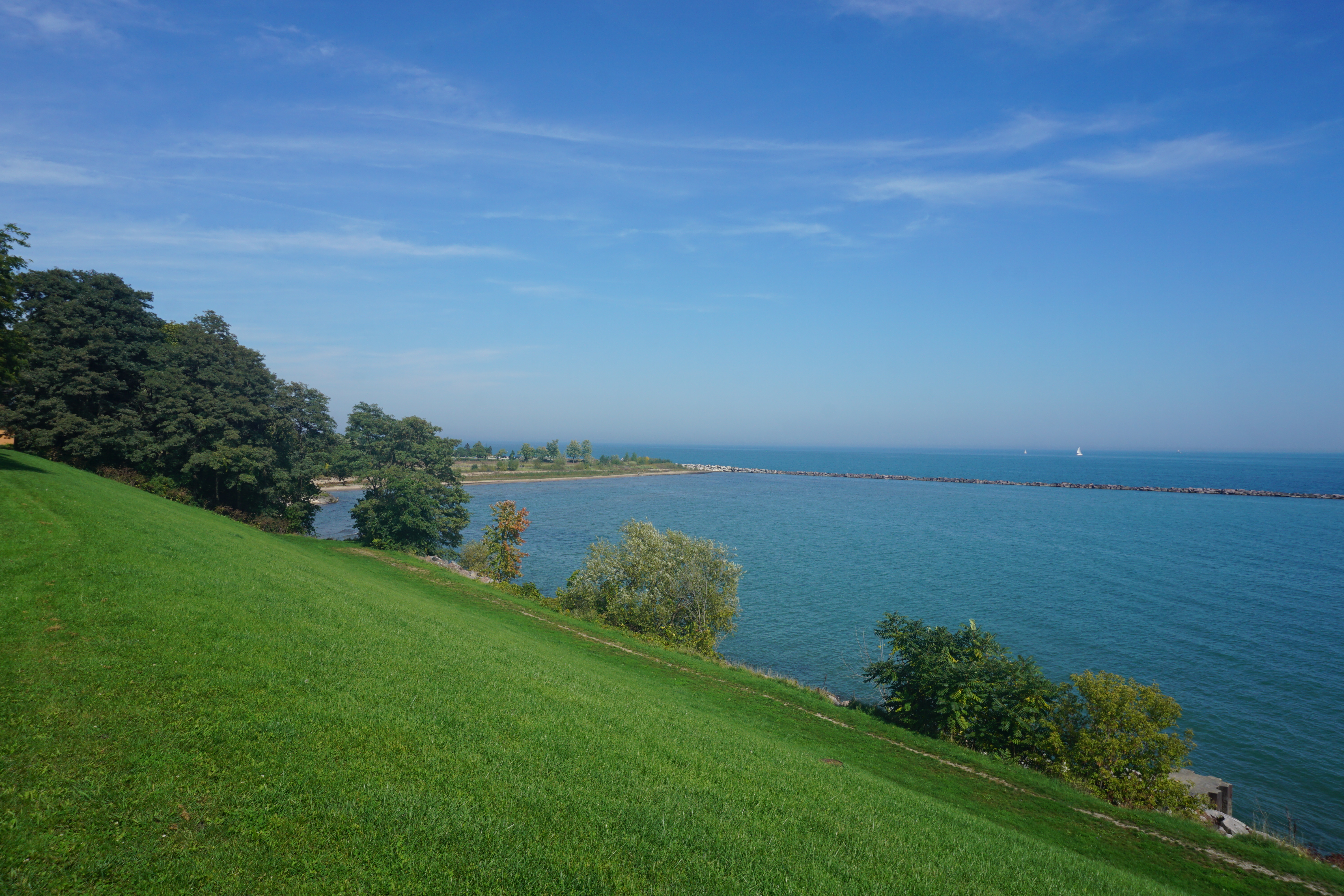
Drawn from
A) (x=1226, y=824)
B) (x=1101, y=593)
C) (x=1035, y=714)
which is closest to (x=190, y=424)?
(x=1035, y=714)

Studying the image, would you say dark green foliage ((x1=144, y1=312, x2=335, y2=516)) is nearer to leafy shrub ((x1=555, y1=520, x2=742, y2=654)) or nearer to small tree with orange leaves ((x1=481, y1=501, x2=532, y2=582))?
small tree with orange leaves ((x1=481, y1=501, x2=532, y2=582))

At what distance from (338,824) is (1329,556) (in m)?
103

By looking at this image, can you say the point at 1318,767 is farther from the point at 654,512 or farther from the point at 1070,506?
the point at 1070,506

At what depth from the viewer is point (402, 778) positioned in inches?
320

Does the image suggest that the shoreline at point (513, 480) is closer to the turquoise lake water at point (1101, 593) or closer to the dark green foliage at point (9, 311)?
the turquoise lake water at point (1101, 593)

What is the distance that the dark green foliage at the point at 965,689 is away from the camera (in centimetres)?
2036

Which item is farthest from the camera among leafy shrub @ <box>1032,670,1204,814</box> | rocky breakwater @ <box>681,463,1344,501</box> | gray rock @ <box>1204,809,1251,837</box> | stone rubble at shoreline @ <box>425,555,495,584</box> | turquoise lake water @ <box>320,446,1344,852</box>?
rocky breakwater @ <box>681,463,1344,501</box>

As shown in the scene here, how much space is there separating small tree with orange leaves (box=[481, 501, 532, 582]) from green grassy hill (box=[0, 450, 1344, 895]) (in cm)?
3606

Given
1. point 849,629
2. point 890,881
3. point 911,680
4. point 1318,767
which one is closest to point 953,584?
point 849,629

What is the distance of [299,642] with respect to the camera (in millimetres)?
12516

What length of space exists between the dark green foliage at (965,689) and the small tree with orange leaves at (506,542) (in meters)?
37.8

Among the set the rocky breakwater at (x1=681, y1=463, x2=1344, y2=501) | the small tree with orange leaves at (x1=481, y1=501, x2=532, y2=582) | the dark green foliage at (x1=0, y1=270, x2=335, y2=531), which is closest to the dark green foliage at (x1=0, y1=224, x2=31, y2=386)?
the dark green foliage at (x1=0, y1=270, x2=335, y2=531)

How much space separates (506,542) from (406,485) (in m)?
11.4

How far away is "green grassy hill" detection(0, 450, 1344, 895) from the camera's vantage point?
20.8 ft
